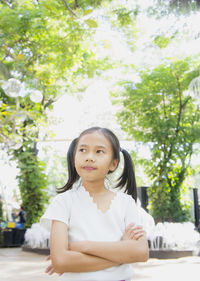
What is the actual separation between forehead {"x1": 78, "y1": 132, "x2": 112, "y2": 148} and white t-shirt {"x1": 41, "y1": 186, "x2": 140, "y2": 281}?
0.42 ft

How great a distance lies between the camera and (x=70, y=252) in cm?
87

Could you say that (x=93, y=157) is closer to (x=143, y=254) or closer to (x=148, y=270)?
(x=143, y=254)

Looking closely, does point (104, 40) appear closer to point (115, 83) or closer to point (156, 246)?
point (115, 83)

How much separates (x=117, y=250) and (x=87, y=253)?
70 mm

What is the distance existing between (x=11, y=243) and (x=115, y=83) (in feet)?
15.9

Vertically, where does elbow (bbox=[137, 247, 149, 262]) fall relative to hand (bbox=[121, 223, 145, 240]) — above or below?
below

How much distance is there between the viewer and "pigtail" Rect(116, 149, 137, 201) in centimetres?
112

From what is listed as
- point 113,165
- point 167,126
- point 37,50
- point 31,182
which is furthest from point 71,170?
point 167,126

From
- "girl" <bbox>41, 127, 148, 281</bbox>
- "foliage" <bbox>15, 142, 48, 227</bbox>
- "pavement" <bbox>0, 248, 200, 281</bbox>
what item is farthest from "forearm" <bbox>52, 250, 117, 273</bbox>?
"foliage" <bbox>15, 142, 48, 227</bbox>

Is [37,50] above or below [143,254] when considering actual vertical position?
above

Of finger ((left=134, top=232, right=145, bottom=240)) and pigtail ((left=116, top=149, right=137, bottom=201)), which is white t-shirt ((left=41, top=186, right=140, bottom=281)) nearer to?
finger ((left=134, top=232, right=145, bottom=240))

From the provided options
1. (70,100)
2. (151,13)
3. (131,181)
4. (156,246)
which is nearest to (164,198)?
(156,246)

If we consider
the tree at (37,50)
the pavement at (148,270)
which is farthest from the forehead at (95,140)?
the tree at (37,50)

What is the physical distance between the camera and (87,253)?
87cm
